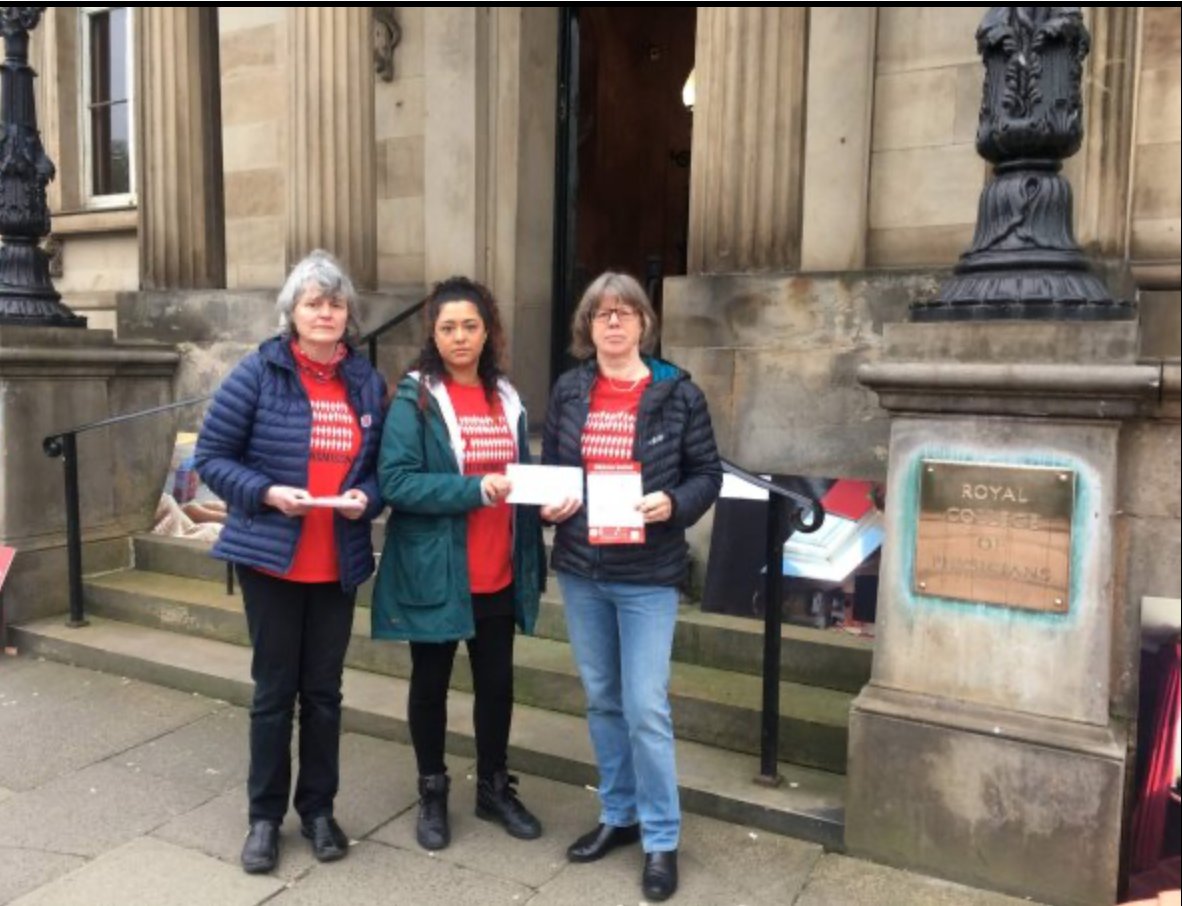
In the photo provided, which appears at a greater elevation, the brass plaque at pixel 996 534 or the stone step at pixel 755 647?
the brass plaque at pixel 996 534

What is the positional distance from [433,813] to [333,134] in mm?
4951

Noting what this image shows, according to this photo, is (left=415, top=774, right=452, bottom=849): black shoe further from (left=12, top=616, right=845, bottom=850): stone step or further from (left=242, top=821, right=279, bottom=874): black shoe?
(left=12, top=616, right=845, bottom=850): stone step

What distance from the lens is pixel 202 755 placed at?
452 centimetres

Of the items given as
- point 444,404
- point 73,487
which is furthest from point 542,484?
point 73,487

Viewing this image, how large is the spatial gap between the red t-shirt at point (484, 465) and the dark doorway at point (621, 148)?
177 inches

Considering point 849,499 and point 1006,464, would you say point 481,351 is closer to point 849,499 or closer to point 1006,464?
point 1006,464

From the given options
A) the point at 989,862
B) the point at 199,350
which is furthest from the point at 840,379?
the point at 199,350

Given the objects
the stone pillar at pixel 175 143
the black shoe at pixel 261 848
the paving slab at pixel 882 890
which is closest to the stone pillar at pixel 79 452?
the stone pillar at pixel 175 143

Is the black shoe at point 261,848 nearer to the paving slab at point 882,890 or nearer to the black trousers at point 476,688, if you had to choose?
the black trousers at point 476,688

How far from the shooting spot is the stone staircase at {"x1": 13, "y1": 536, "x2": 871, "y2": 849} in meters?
3.93

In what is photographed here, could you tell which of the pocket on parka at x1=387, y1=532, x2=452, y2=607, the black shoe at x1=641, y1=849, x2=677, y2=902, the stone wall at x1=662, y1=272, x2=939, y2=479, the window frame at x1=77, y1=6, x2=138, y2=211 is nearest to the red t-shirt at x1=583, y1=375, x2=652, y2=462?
the pocket on parka at x1=387, y1=532, x2=452, y2=607

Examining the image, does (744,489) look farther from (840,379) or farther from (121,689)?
(121,689)

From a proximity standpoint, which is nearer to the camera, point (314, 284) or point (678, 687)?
point (314, 284)

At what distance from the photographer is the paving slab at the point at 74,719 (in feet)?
14.7
